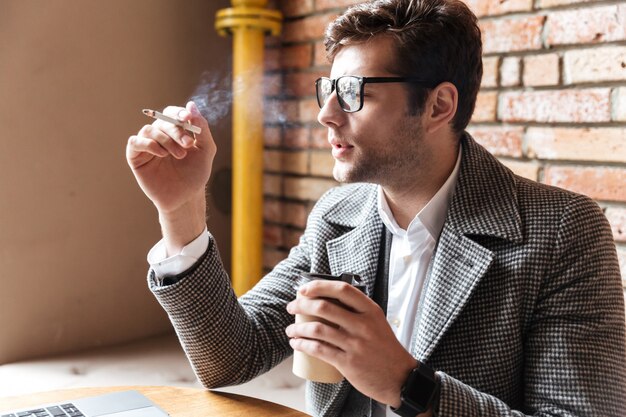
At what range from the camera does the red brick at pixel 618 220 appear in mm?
1839

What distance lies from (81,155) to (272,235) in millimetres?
828

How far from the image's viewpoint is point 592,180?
1.89 metres

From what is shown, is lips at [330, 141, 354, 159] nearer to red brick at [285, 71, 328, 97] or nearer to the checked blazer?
the checked blazer

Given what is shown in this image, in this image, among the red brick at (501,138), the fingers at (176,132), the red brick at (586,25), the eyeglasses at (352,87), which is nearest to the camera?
the fingers at (176,132)

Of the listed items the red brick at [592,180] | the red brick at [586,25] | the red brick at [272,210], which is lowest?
the red brick at [272,210]

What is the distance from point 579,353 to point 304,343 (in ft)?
1.57

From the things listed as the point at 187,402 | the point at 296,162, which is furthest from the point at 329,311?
the point at 296,162

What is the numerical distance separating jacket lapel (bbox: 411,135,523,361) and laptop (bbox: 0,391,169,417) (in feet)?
1.67

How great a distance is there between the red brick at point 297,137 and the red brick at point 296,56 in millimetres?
240

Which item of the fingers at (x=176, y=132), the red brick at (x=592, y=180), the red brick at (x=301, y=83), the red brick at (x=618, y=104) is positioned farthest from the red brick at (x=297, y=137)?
the fingers at (x=176, y=132)

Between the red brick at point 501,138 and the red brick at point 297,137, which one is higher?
the red brick at point 501,138

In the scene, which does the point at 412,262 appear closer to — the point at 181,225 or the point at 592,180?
the point at 181,225

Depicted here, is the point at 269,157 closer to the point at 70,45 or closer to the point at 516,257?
the point at 70,45

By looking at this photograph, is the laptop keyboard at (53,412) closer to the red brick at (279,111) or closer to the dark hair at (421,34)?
the dark hair at (421,34)
